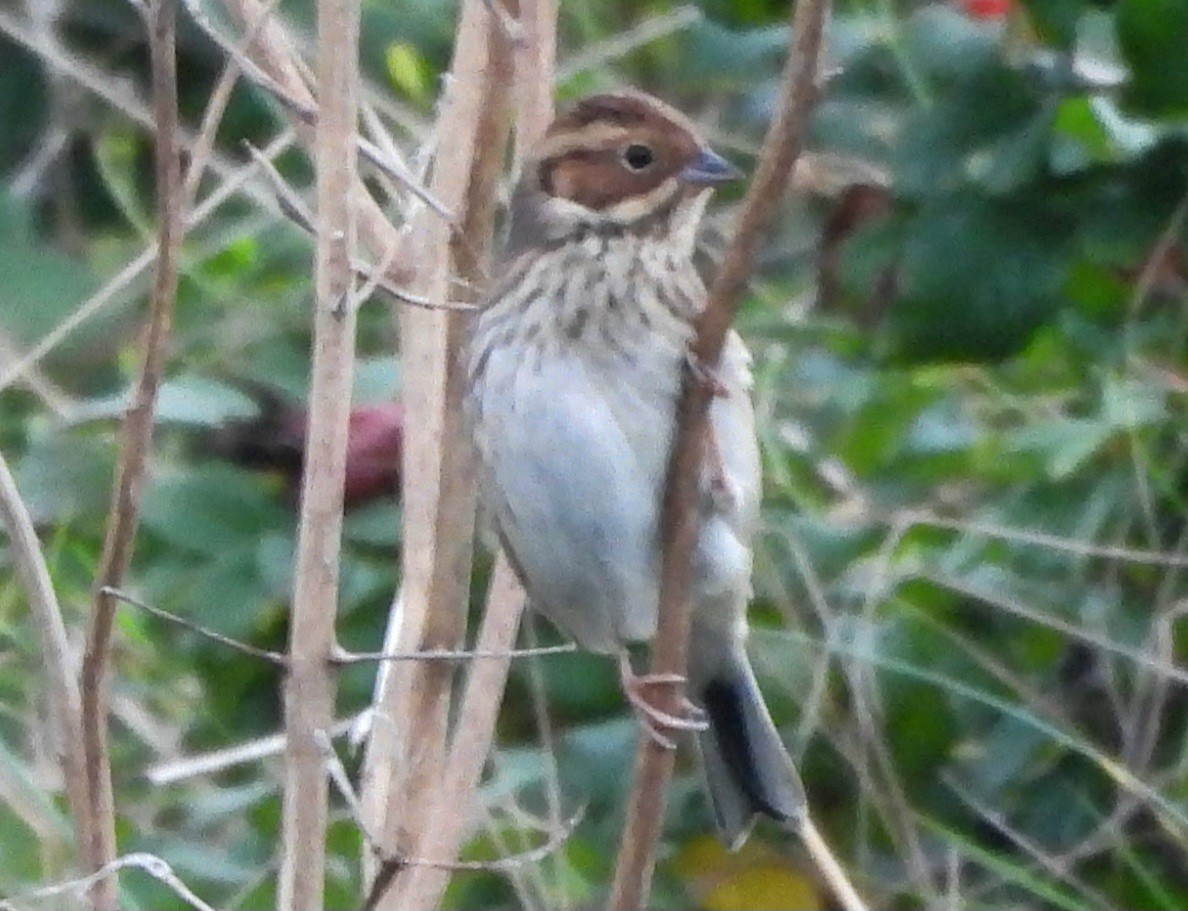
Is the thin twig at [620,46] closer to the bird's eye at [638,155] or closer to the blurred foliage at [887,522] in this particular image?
the blurred foliage at [887,522]

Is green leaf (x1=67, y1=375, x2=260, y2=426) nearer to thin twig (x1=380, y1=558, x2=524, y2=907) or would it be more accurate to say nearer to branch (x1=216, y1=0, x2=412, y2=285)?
branch (x1=216, y1=0, x2=412, y2=285)

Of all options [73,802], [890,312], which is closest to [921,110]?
[890,312]

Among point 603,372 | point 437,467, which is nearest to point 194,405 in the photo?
point 437,467

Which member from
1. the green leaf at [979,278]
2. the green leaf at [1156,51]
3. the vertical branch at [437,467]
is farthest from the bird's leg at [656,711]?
the green leaf at [1156,51]

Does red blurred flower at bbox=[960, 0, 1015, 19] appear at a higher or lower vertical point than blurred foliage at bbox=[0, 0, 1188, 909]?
higher

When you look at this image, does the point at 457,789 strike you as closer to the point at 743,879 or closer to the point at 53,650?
the point at 53,650

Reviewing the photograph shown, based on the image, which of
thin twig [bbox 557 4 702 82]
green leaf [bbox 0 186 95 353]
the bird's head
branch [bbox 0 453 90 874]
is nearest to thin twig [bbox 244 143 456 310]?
the bird's head
